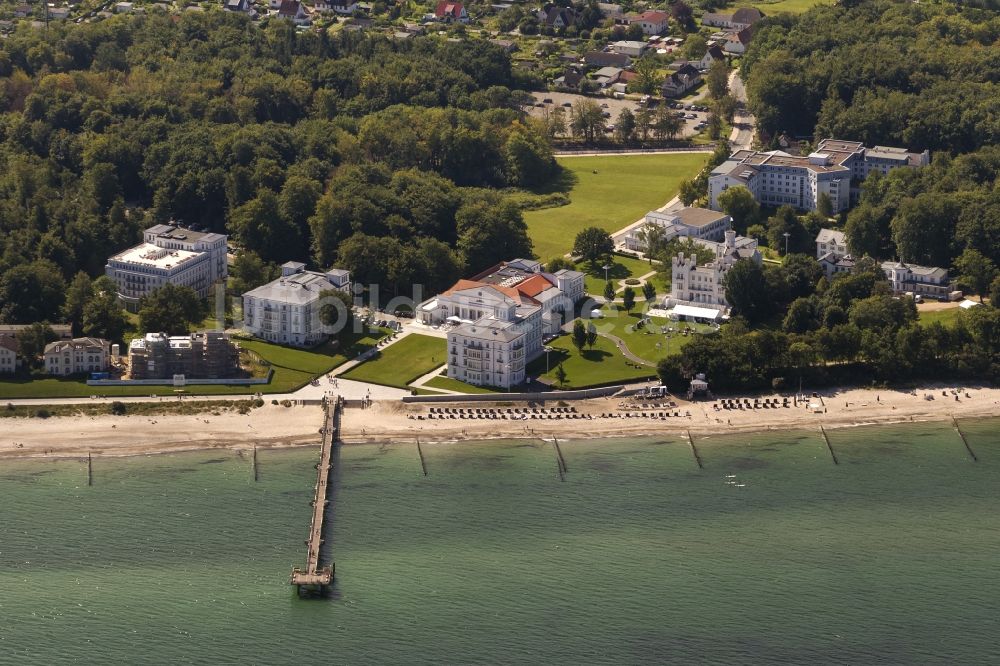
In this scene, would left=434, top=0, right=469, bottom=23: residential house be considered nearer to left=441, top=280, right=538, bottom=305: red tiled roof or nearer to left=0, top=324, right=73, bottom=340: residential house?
left=441, top=280, right=538, bottom=305: red tiled roof

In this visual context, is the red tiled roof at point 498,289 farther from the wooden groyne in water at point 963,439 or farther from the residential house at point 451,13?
the residential house at point 451,13

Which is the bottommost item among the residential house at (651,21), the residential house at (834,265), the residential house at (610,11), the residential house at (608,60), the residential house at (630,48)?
the residential house at (834,265)

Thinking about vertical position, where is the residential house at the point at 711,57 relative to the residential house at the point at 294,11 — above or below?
below

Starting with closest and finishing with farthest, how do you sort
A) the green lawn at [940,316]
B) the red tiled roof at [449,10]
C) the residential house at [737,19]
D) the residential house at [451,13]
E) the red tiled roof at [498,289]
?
the red tiled roof at [498,289]
the green lawn at [940,316]
the residential house at [737,19]
the residential house at [451,13]
the red tiled roof at [449,10]

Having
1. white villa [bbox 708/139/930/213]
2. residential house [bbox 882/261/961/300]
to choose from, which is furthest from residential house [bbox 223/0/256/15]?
residential house [bbox 882/261/961/300]

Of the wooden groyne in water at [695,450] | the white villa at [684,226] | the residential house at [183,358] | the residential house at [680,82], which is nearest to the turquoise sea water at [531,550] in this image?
the wooden groyne in water at [695,450]

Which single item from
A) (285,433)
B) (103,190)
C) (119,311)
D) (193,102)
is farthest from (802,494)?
(193,102)

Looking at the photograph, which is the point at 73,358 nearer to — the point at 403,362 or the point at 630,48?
the point at 403,362

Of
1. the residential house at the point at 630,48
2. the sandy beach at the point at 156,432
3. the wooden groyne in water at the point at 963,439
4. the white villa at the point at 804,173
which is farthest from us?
the residential house at the point at 630,48
